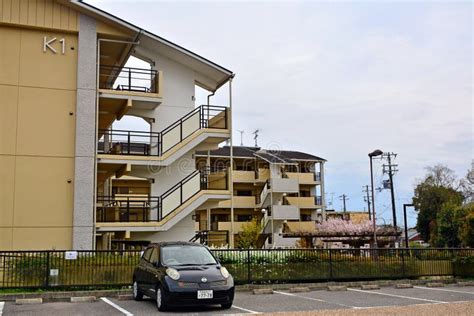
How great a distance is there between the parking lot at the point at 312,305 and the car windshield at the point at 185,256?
96 centimetres

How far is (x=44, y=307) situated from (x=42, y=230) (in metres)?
7.38

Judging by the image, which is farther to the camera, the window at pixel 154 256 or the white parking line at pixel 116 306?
the window at pixel 154 256

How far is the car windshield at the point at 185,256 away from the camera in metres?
10.8

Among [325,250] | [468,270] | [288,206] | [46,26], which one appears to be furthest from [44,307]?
[288,206]

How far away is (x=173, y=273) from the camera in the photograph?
1009cm

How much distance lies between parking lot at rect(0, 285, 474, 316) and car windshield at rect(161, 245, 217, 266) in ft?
3.16

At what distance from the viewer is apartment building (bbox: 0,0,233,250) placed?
723 inches

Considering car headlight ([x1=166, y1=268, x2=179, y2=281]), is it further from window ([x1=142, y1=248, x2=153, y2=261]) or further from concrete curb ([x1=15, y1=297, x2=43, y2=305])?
concrete curb ([x1=15, y1=297, x2=43, y2=305])

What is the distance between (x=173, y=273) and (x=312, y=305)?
3262 millimetres

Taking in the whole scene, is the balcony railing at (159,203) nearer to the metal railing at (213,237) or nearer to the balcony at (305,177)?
the metal railing at (213,237)

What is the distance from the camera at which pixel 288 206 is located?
46.2 meters

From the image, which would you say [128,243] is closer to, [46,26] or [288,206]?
[46,26]

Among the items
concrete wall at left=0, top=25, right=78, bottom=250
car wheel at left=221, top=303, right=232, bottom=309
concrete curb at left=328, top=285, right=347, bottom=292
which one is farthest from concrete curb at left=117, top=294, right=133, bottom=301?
concrete wall at left=0, top=25, right=78, bottom=250

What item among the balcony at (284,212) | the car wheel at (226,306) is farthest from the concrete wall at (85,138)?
the balcony at (284,212)
